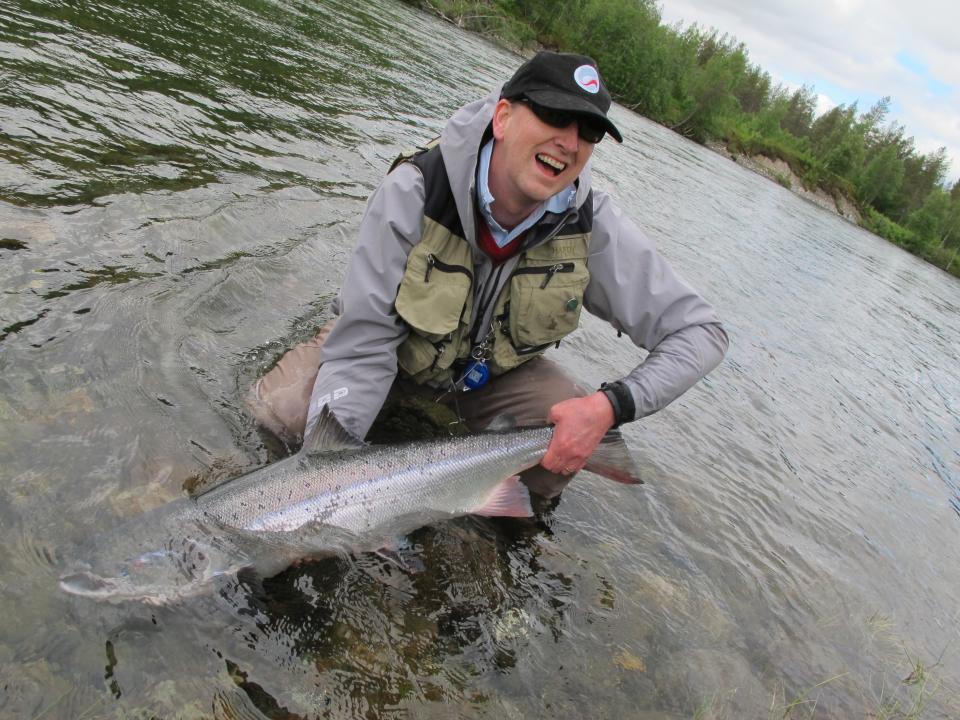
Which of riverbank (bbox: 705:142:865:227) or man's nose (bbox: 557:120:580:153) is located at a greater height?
riverbank (bbox: 705:142:865:227)

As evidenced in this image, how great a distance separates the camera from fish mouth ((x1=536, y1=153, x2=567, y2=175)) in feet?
12.2

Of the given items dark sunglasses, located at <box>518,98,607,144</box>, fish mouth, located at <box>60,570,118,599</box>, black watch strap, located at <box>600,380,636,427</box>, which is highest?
dark sunglasses, located at <box>518,98,607,144</box>

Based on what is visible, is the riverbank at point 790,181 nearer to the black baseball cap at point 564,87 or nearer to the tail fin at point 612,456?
the black baseball cap at point 564,87

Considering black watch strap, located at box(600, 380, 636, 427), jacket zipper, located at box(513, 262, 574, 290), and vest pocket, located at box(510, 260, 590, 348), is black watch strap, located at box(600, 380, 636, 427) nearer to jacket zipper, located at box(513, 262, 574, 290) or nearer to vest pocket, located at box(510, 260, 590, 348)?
vest pocket, located at box(510, 260, 590, 348)

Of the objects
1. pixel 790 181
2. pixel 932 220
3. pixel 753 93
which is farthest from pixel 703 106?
pixel 753 93

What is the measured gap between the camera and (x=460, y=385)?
463 centimetres

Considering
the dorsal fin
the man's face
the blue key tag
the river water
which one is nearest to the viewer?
the river water

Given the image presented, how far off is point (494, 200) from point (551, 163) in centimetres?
39

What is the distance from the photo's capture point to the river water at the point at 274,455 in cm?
319

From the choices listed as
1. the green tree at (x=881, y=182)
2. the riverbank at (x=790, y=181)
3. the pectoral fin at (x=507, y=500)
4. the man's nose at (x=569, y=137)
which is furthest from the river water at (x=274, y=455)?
the green tree at (x=881, y=182)

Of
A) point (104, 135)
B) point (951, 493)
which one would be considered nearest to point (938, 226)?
point (951, 493)

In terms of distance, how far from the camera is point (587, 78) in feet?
12.0

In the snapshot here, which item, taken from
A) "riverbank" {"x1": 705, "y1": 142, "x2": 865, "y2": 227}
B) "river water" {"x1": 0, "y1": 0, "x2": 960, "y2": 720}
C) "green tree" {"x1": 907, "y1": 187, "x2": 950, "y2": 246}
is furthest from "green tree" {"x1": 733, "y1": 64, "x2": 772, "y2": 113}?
"river water" {"x1": 0, "y1": 0, "x2": 960, "y2": 720}

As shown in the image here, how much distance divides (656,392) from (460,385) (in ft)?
4.37
